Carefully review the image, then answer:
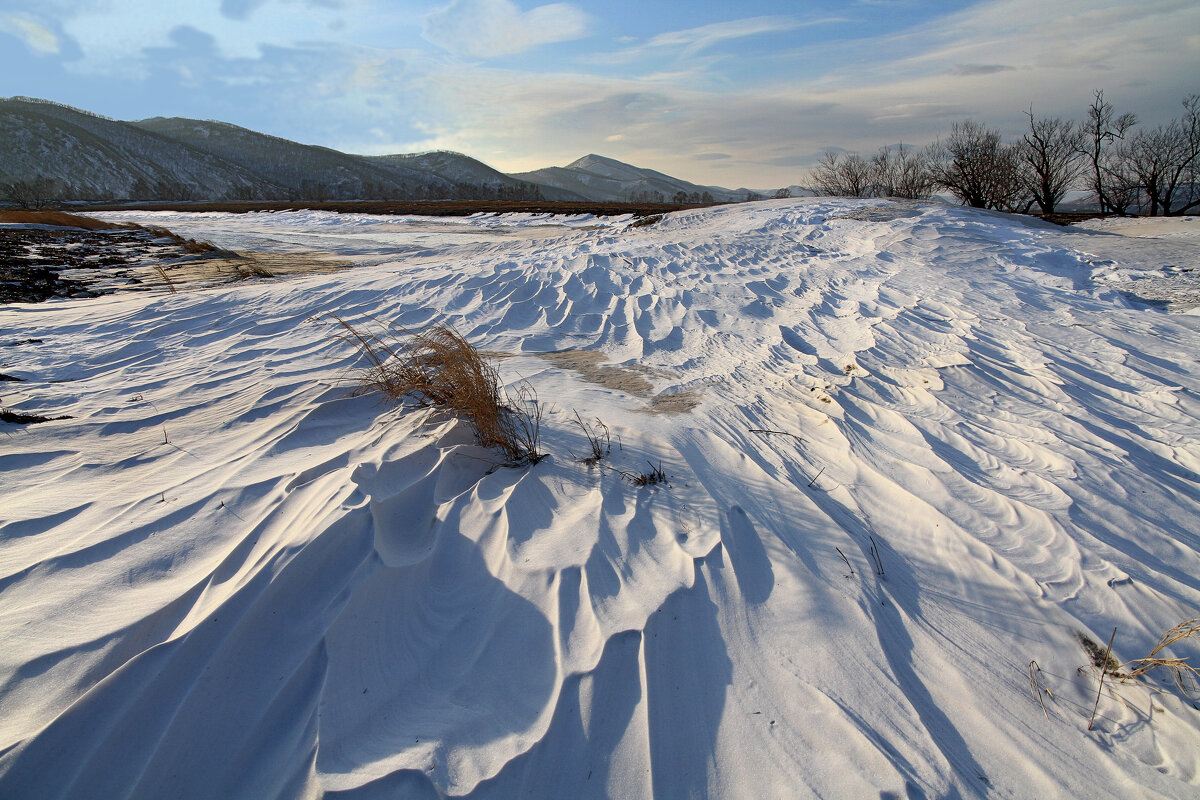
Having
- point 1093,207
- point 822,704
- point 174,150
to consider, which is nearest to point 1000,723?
point 822,704

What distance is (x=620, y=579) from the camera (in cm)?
181

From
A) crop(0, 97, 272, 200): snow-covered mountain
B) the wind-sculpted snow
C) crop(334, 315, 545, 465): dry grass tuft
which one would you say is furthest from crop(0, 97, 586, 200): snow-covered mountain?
the wind-sculpted snow

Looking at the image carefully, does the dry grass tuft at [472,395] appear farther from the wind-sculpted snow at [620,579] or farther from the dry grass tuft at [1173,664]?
the dry grass tuft at [1173,664]

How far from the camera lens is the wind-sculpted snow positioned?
1286 millimetres

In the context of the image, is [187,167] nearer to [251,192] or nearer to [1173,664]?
[251,192]

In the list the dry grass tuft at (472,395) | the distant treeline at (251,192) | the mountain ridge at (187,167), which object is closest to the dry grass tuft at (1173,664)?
the dry grass tuft at (472,395)

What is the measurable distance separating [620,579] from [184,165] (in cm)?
10262

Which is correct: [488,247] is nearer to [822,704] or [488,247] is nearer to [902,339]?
[902,339]

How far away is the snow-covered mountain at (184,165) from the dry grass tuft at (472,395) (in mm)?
60084

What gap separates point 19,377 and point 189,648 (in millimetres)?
3614

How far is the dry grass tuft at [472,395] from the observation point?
8.46ft

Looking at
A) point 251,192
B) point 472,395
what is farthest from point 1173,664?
point 251,192

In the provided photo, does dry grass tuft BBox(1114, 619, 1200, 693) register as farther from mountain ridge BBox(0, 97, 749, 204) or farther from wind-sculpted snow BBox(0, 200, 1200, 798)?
mountain ridge BBox(0, 97, 749, 204)

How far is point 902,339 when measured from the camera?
3988mm
